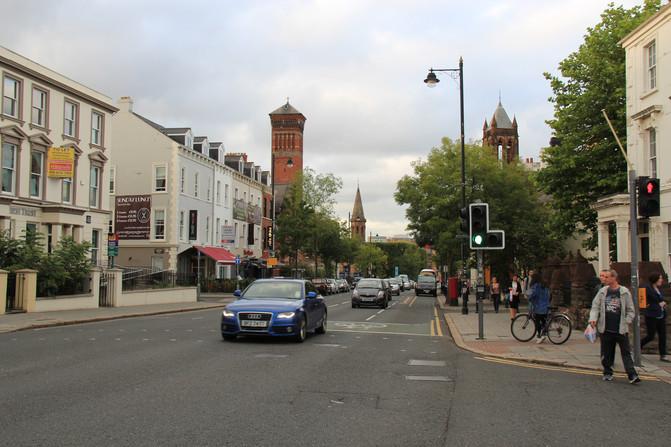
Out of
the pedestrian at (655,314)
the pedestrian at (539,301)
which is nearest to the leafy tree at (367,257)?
the pedestrian at (539,301)

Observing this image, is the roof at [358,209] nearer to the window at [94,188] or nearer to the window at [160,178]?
the window at [160,178]

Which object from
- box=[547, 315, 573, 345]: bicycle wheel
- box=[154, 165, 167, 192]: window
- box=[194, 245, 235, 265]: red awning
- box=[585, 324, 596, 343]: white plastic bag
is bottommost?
→ box=[547, 315, 573, 345]: bicycle wheel

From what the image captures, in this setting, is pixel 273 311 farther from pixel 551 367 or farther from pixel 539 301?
pixel 539 301

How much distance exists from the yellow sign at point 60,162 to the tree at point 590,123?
2243 cm

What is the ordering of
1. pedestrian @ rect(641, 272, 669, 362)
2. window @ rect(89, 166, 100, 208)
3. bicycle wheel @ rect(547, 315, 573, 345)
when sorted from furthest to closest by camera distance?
1. window @ rect(89, 166, 100, 208)
2. bicycle wheel @ rect(547, 315, 573, 345)
3. pedestrian @ rect(641, 272, 669, 362)

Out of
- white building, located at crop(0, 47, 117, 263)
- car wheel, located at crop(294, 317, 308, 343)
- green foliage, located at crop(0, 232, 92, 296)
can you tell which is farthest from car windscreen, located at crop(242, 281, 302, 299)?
white building, located at crop(0, 47, 117, 263)

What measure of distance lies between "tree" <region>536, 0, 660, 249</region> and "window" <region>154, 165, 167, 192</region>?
25.6 metres

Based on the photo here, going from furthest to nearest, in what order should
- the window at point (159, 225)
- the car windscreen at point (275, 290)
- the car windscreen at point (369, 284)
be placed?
the window at point (159, 225) < the car windscreen at point (369, 284) < the car windscreen at point (275, 290)

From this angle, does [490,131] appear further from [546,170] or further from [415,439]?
[415,439]

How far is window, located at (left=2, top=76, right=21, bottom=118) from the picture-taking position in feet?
84.7

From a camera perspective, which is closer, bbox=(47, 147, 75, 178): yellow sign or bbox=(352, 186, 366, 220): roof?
bbox=(47, 147, 75, 178): yellow sign

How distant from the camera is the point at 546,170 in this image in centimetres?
2767

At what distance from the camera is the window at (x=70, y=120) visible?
29906 mm

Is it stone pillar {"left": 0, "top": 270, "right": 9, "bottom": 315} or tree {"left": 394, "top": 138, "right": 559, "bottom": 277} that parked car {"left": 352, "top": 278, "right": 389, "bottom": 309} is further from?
stone pillar {"left": 0, "top": 270, "right": 9, "bottom": 315}
